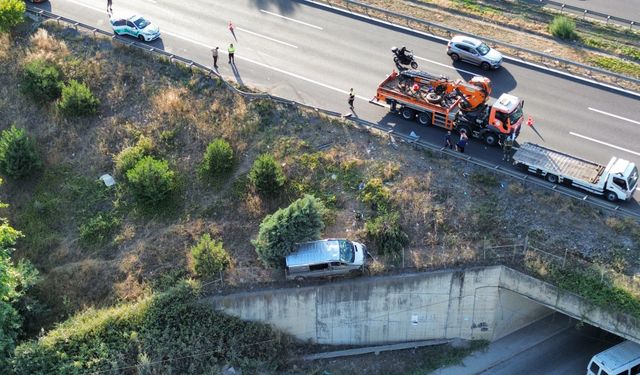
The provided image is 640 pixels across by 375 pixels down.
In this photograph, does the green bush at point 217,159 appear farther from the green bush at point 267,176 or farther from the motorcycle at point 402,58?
the motorcycle at point 402,58

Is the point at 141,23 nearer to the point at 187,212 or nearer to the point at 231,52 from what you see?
the point at 231,52

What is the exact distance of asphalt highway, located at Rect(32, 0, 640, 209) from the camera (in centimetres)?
3462

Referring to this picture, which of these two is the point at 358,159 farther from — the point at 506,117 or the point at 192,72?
the point at 192,72

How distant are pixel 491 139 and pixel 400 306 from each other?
30.4 ft

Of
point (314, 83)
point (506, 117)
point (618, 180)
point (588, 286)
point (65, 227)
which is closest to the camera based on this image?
point (588, 286)

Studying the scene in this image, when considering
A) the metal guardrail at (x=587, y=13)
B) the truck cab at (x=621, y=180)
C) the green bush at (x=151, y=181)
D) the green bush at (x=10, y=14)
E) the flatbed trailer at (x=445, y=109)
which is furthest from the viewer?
the metal guardrail at (x=587, y=13)

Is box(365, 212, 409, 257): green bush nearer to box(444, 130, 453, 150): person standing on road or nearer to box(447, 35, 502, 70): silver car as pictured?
box(444, 130, 453, 150): person standing on road

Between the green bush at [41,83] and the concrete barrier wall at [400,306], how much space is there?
16.8 meters

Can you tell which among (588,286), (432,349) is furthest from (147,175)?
(588,286)

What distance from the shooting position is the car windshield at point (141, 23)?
41.5m

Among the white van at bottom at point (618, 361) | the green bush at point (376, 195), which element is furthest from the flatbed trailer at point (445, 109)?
the white van at bottom at point (618, 361)

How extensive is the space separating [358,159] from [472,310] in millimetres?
8771

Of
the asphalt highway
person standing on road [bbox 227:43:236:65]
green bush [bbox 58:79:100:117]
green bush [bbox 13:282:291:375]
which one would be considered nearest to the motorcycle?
the asphalt highway

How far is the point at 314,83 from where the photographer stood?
126ft
